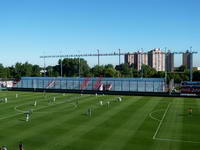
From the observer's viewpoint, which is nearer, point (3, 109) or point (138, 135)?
point (138, 135)

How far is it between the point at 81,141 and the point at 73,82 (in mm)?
62233

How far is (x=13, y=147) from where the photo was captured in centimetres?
2306

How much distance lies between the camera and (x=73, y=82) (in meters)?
86.9

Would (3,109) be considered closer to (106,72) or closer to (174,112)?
(174,112)

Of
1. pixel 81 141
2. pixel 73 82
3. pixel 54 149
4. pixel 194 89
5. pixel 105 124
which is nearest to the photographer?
pixel 54 149

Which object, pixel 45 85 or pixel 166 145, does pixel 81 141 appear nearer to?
pixel 166 145

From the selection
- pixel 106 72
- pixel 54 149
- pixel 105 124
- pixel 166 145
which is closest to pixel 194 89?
pixel 105 124

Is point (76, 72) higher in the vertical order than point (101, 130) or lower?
higher

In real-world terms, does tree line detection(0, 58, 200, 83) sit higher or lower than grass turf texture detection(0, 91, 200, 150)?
higher

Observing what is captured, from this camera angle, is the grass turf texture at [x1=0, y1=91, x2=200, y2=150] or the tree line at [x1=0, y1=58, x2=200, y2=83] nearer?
the grass turf texture at [x1=0, y1=91, x2=200, y2=150]

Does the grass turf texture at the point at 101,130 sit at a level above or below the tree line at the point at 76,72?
below

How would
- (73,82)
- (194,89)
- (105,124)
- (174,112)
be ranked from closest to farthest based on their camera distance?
1. (105,124)
2. (174,112)
3. (194,89)
4. (73,82)

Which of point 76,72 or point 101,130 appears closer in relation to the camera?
point 101,130

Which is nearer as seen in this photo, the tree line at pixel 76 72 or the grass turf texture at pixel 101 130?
the grass turf texture at pixel 101 130
